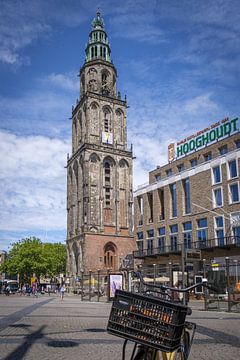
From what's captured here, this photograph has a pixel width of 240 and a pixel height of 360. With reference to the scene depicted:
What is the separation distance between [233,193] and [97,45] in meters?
49.6

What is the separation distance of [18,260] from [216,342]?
2624 inches

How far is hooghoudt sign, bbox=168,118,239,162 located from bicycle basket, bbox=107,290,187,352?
140 feet

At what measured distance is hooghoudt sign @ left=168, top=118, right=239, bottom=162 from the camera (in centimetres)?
4475

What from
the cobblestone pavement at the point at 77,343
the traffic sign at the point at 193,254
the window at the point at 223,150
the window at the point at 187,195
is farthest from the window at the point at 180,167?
the cobblestone pavement at the point at 77,343

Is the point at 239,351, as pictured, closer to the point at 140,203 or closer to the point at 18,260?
the point at 140,203

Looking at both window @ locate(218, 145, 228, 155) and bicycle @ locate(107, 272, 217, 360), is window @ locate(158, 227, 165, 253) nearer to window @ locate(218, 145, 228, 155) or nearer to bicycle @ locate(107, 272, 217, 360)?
window @ locate(218, 145, 228, 155)

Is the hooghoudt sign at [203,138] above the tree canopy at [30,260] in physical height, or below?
above

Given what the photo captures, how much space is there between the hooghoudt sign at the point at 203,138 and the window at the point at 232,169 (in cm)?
617

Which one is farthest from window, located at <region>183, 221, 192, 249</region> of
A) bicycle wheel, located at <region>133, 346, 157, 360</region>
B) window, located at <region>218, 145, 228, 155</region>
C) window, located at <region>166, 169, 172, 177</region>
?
bicycle wheel, located at <region>133, 346, 157, 360</region>

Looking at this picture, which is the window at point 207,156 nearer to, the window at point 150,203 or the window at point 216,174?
the window at point 216,174

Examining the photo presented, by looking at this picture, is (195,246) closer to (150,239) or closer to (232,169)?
(232,169)

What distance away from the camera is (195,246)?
135ft

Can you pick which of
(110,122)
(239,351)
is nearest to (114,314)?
(239,351)

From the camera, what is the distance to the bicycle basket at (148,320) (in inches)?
130
